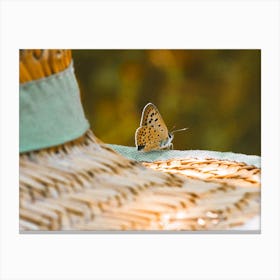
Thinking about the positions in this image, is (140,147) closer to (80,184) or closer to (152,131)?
(152,131)

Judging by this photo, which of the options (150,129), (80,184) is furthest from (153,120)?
(80,184)

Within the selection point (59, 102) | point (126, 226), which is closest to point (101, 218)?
point (126, 226)

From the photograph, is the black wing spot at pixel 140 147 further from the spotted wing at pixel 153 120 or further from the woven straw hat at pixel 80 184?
the woven straw hat at pixel 80 184

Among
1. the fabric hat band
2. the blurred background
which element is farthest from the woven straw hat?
the blurred background

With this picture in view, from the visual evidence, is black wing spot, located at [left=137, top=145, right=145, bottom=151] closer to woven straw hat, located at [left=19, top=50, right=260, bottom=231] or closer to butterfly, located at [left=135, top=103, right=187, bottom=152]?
butterfly, located at [left=135, top=103, right=187, bottom=152]

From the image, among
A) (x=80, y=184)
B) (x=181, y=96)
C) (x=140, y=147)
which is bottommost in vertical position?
(x=80, y=184)

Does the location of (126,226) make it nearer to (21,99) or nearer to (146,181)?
(146,181)

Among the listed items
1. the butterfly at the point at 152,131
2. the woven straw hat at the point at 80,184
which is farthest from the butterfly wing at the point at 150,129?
the woven straw hat at the point at 80,184
